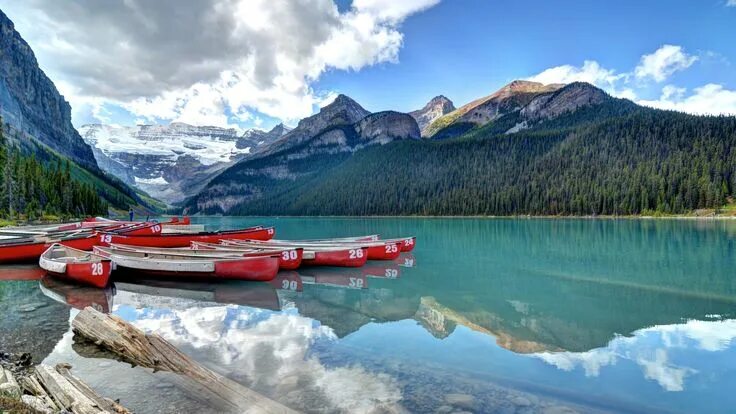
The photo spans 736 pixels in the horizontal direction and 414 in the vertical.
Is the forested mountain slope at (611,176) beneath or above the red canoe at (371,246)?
above

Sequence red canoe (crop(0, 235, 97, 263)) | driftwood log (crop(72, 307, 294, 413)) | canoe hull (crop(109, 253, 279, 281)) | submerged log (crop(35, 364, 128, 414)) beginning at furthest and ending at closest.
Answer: red canoe (crop(0, 235, 97, 263)) < canoe hull (crop(109, 253, 279, 281)) < driftwood log (crop(72, 307, 294, 413)) < submerged log (crop(35, 364, 128, 414))

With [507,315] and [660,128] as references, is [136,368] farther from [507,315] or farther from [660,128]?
[660,128]

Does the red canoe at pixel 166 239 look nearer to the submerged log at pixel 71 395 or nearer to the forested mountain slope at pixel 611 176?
the submerged log at pixel 71 395

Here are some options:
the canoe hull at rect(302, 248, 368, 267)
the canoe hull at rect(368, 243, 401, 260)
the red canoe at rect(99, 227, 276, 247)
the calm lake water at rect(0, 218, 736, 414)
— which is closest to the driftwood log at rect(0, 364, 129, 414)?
the calm lake water at rect(0, 218, 736, 414)

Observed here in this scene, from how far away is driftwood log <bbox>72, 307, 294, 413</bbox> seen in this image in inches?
372

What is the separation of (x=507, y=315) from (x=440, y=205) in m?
158

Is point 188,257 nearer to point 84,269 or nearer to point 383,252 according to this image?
point 84,269

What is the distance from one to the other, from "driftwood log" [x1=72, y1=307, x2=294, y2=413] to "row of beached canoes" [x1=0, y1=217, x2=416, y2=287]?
11213 mm

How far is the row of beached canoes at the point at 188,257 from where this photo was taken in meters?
24.9

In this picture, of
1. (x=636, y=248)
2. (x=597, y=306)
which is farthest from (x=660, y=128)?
(x=597, y=306)

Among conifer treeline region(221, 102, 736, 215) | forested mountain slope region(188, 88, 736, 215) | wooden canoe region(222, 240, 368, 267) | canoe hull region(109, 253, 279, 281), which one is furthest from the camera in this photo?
forested mountain slope region(188, 88, 736, 215)

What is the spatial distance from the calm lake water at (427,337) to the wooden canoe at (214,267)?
2.56 feet

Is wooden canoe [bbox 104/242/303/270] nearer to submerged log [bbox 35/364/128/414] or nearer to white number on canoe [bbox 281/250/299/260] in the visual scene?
white number on canoe [bbox 281/250/299/260]

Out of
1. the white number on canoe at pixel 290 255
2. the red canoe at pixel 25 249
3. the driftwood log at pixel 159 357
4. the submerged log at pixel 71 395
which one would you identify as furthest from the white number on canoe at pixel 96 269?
the submerged log at pixel 71 395
